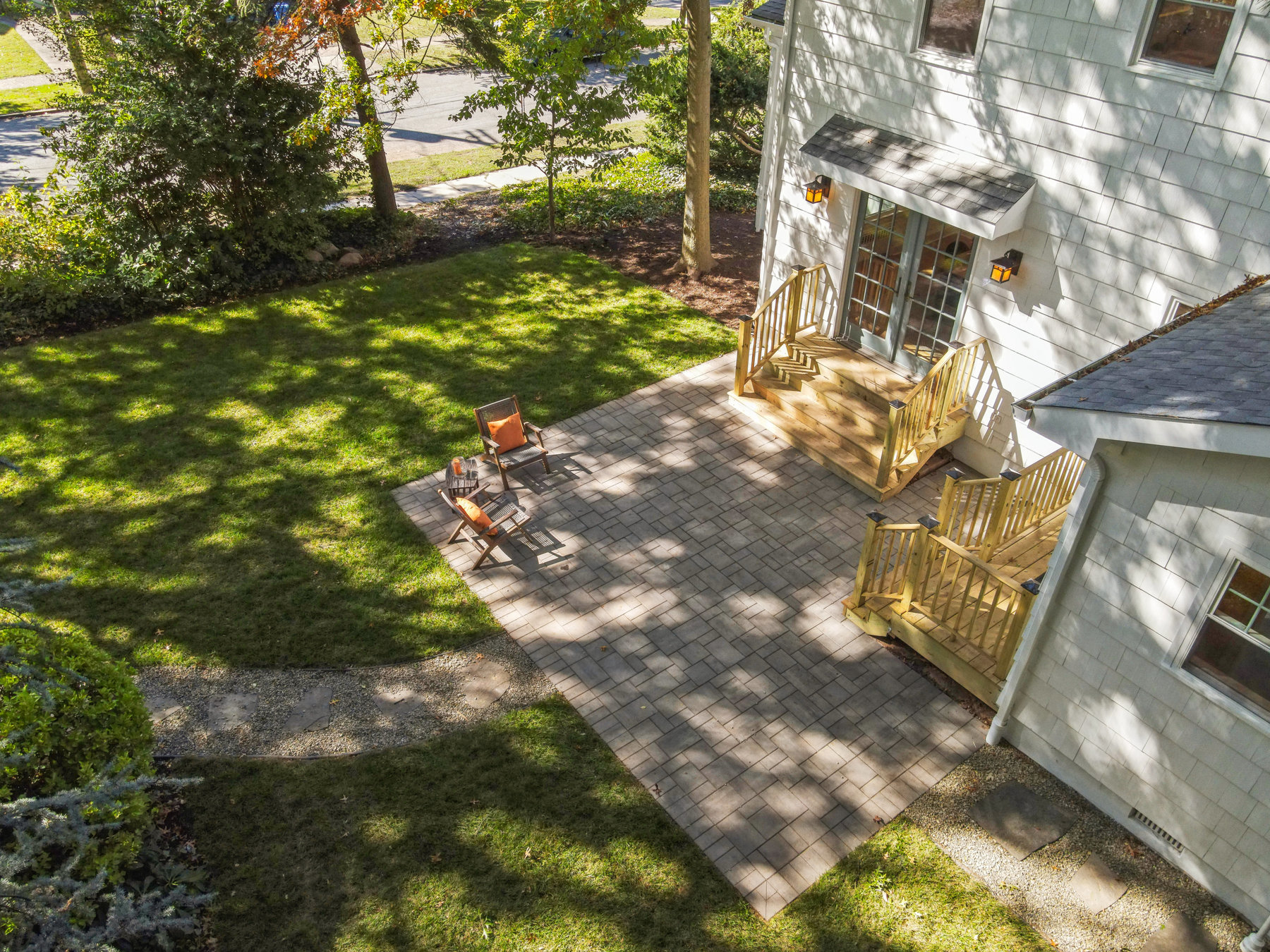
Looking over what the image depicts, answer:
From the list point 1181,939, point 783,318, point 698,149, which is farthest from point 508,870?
point 698,149

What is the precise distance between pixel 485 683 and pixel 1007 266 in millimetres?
6803

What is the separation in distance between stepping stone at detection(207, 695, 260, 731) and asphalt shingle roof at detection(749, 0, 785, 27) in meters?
11.6

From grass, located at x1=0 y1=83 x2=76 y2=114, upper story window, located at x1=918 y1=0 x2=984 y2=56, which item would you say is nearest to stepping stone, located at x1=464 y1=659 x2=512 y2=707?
upper story window, located at x1=918 y1=0 x2=984 y2=56

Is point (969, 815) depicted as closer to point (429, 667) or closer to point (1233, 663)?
point (1233, 663)

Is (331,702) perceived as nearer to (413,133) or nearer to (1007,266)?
(1007,266)

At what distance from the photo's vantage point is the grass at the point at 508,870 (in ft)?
20.6

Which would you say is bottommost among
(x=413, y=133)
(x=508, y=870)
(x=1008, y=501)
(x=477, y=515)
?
(x=508, y=870)

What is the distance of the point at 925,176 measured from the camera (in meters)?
9.47

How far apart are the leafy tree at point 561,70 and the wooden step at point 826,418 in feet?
20.2

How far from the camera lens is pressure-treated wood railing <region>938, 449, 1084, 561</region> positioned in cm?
800

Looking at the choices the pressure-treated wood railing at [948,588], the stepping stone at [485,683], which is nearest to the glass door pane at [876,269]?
the pressure-treated wood railing at [948,588]

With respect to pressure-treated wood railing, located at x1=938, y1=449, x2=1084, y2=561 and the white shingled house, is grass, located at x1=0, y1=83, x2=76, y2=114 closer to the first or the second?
the white shingled house

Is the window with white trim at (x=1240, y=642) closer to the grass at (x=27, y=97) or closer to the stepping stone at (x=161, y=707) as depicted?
the stepping stone at (x=161, y=707)

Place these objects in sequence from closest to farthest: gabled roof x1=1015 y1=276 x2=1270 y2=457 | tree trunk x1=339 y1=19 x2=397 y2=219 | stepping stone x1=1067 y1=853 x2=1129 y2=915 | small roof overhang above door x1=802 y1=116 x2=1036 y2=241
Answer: gabled roof x1=1015 y1=276 x2=1270 y2=457, stepping stone x1=1067 y1=853 x2=1129 y2=915, small roof overhang above door x1=802 y1=116 x2=1036 y2=241, tree trunk x1=339 y1=19 x2=397 y2=219
